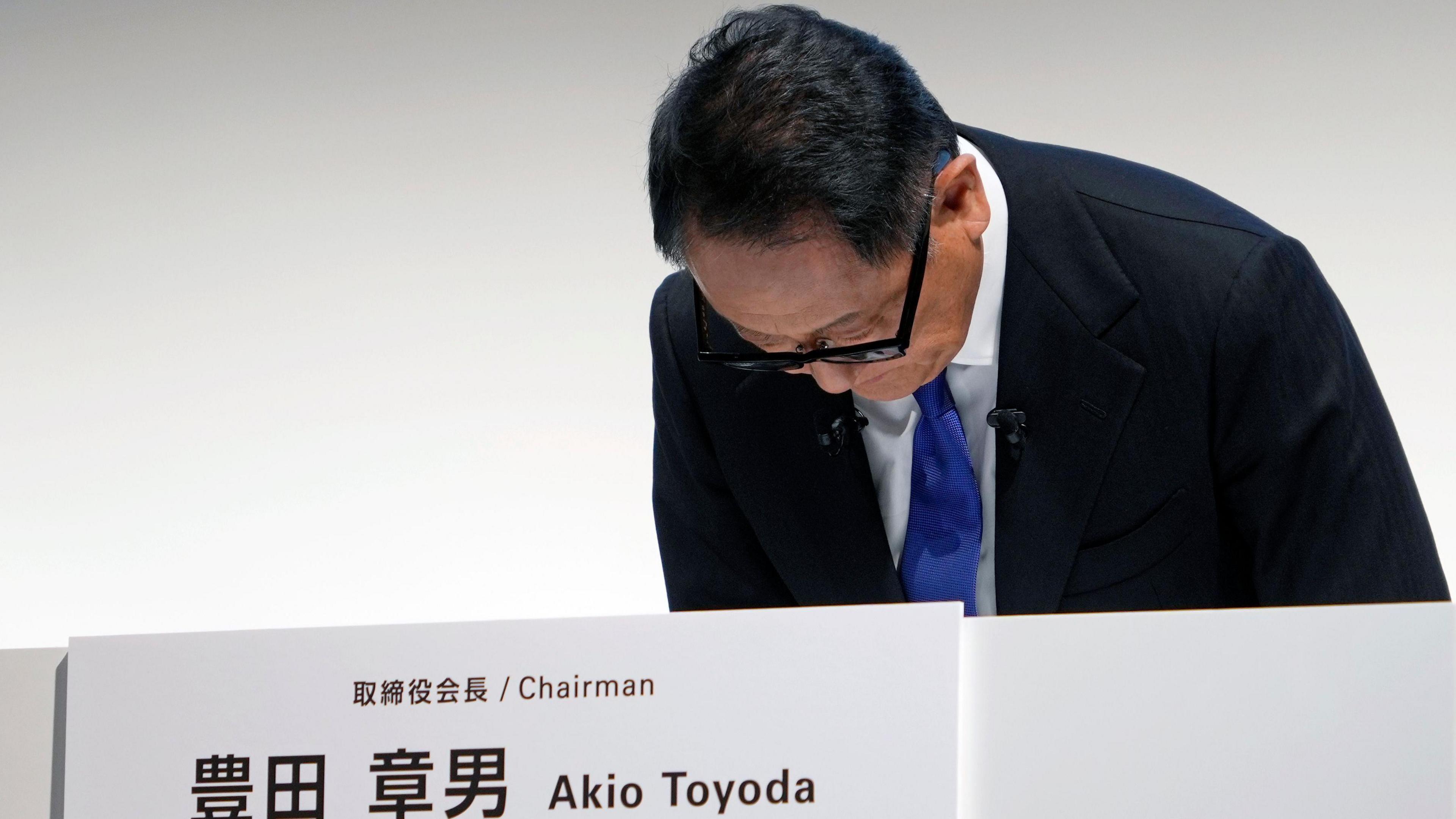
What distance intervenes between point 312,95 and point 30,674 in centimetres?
209

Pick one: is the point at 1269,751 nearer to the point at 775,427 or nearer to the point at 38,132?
the point at 775,427

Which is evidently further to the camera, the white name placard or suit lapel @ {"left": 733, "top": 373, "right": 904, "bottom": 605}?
suit lapel @ {"left": 733, "top": 373, "right": 904, "bottom": 605}

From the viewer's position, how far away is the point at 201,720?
2.51 ft

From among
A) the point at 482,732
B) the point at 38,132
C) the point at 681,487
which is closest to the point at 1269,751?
the point at 482,732

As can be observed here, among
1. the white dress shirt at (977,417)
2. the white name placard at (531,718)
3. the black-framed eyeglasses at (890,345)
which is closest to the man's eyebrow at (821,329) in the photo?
the black-framed eyeglasses at (890,345)

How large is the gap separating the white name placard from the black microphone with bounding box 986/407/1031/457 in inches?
22.0

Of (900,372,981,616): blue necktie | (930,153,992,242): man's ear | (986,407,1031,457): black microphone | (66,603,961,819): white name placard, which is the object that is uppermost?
(930,153,992,242): man's ear

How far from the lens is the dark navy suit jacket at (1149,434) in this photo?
1136 millimetres

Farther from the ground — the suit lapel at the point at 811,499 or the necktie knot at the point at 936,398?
the necktie knot at the point at 936,398

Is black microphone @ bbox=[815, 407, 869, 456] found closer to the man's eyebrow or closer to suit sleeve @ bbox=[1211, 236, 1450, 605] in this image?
the man's eyebrow

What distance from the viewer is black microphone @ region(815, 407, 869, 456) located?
1.31m

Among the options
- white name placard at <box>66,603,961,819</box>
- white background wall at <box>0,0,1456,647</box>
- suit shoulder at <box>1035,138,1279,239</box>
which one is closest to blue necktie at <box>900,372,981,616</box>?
suit shoulder at <box>1035,138,1279,239</box>

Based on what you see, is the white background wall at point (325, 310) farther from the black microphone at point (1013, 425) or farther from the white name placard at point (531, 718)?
the white name placard at point (531, 718)

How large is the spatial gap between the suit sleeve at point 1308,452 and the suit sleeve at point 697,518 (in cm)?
49
